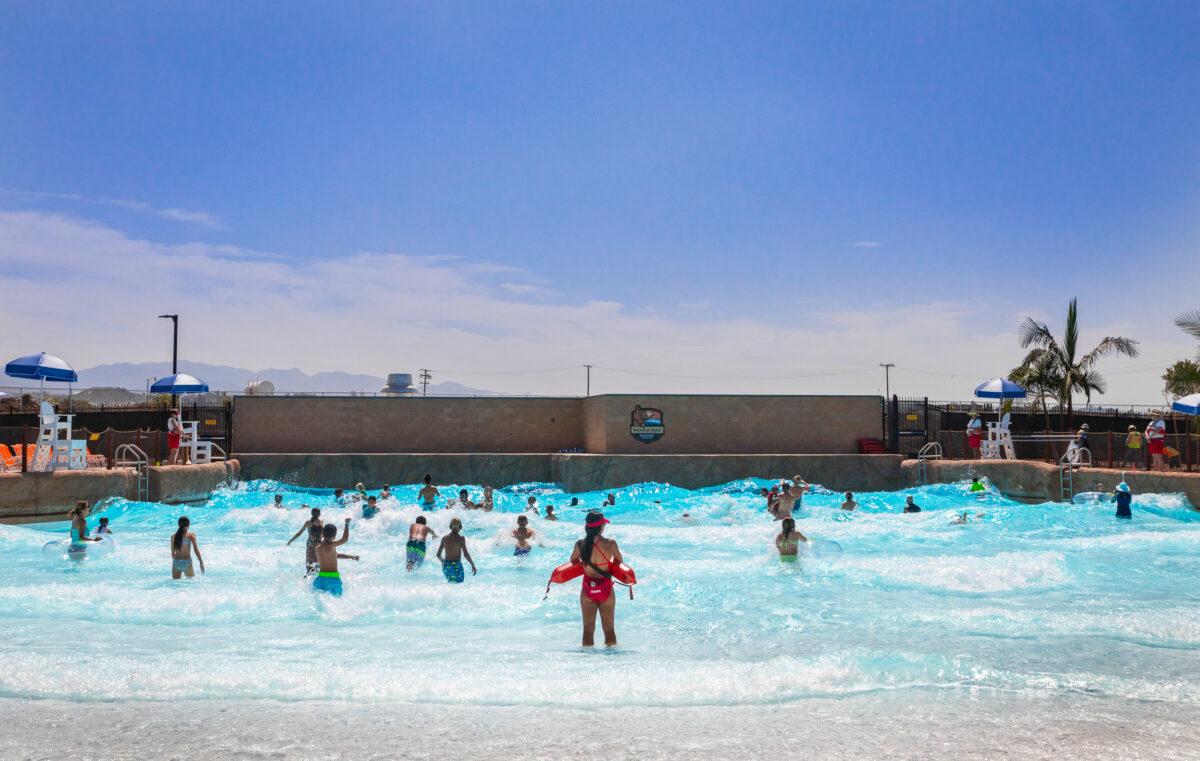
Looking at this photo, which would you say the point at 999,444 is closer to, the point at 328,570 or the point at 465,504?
the point at 465,504

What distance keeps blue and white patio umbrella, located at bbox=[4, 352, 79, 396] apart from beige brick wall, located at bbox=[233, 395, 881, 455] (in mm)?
11283

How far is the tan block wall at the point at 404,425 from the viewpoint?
3309 cm

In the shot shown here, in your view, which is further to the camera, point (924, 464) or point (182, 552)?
point (924, 464)

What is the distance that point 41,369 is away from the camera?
21.1 meters

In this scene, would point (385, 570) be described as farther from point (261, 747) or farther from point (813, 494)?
point (813, 494)

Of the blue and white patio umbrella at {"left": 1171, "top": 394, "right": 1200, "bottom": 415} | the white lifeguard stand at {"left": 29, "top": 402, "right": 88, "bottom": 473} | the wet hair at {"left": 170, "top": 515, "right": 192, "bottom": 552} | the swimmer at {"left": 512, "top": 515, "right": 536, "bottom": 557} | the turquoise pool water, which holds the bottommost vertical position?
the turquoise pool water

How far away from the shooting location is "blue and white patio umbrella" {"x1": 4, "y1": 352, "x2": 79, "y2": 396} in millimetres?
21047

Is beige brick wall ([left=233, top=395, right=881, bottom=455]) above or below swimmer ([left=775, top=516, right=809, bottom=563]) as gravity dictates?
above

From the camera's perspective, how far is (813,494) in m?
29.6

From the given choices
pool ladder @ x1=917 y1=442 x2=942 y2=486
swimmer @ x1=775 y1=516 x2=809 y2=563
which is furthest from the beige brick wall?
swimmer @ x1=775 y1=516 x2=809 y2=563

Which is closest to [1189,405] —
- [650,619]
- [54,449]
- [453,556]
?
[650,619]

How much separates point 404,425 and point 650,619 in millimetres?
23215

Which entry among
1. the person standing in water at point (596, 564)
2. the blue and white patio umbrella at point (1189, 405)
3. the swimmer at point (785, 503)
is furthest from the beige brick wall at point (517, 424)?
the person standing in water at point (596, 564)

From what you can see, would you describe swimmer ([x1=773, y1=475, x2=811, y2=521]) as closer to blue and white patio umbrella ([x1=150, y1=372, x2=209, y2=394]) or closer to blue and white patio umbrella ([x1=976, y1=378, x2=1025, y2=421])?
blue and white patio umbrella ([x1=976, y1=378, x2=1025, y2=421])
